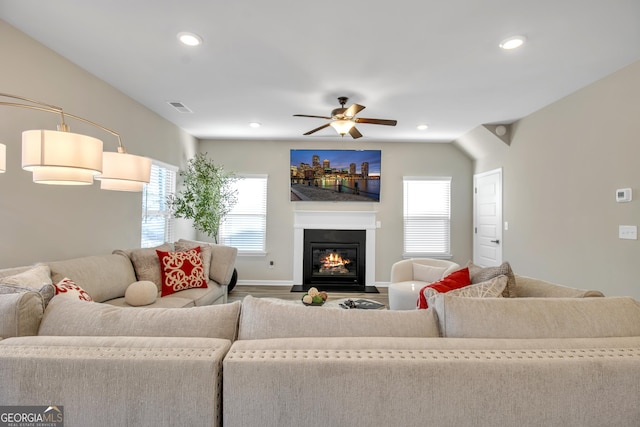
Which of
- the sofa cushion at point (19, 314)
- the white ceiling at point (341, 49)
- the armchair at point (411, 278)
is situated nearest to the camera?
the sofa cushion at point (19, 314)

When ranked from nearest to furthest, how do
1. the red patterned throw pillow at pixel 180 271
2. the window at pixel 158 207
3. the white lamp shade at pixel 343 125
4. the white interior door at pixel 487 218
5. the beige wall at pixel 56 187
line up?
the beige wall at pixel 56 187
the red patterned throw pillow at pixel 180 271
the white lamp shade at pixel 343 125
the window at pixel 158 207
the white interior door at pixel 487 218

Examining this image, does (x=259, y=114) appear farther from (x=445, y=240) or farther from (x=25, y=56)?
(x=445, y=240)

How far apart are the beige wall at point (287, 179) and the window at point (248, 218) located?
0.42 feet

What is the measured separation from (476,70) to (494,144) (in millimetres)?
2219

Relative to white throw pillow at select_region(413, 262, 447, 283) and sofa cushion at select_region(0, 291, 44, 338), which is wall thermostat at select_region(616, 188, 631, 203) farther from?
sofa cushion at select_region(0, 291, 44, 338)

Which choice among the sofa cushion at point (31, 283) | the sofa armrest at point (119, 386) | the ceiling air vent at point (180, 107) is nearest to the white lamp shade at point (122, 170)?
the sofa cushion at point (31, 283)

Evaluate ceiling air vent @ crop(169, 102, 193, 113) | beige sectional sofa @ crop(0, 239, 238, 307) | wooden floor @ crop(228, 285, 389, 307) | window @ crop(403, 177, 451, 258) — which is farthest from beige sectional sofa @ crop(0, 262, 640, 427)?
window @ crop(403, 177, 451, 258)

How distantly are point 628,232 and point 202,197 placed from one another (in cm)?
498

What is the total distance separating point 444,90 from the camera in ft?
11.0

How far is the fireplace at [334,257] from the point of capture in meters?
5.60

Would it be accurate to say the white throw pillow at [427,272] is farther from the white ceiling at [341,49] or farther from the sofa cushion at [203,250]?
the sofa cushion at [203,250]

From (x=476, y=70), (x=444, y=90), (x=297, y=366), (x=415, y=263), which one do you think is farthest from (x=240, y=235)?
(x=297, y=366)

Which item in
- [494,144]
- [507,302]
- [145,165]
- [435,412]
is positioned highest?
[494,144]

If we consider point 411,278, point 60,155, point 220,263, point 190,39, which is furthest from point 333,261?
point 60,155
